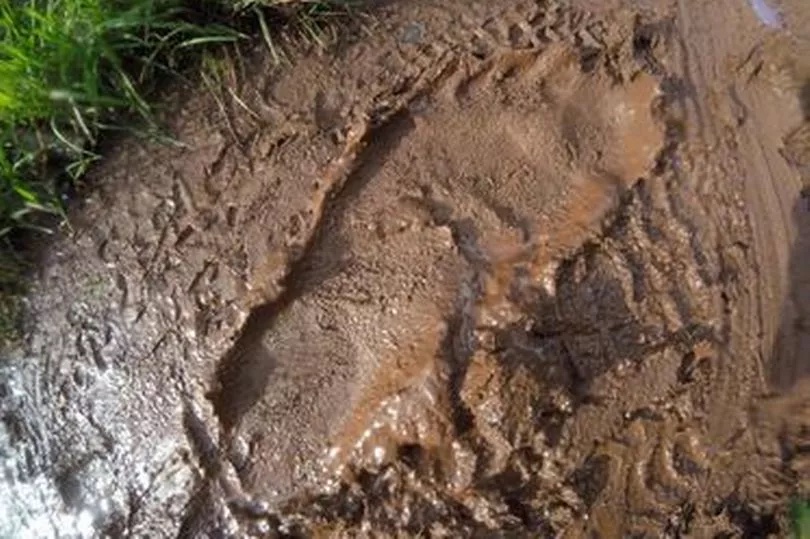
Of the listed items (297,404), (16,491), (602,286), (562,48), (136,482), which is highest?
(562,48)

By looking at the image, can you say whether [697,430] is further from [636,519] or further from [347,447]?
[347,447]

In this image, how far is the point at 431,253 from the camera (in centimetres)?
228

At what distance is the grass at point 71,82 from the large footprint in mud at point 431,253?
0.46 metres

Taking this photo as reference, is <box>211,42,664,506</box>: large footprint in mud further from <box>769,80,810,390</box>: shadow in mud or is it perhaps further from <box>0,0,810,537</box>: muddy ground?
<box>769,80,810,390</box>: shadow in mud

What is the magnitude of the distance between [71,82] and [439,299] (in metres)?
0.95

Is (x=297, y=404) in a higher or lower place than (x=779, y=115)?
lower

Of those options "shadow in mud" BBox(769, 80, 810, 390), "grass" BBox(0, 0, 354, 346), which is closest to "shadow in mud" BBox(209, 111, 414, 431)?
"grass" BBox(0, 0, 354, 346)

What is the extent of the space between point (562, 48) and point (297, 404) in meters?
0.98

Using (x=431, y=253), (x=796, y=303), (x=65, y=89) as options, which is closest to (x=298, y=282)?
(x=431, y=253)

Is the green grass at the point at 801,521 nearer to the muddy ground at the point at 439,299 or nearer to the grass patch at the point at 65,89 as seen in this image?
the muddy ground at the point at 439,299

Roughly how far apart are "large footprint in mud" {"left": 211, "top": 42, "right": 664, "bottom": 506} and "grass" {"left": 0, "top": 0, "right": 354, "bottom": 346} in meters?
0.46

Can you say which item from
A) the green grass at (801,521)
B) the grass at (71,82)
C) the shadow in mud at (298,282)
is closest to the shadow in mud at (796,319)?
the green grass at (801,521)

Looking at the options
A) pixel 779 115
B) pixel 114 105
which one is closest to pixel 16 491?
pixel 114 105

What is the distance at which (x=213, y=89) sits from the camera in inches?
96.0
